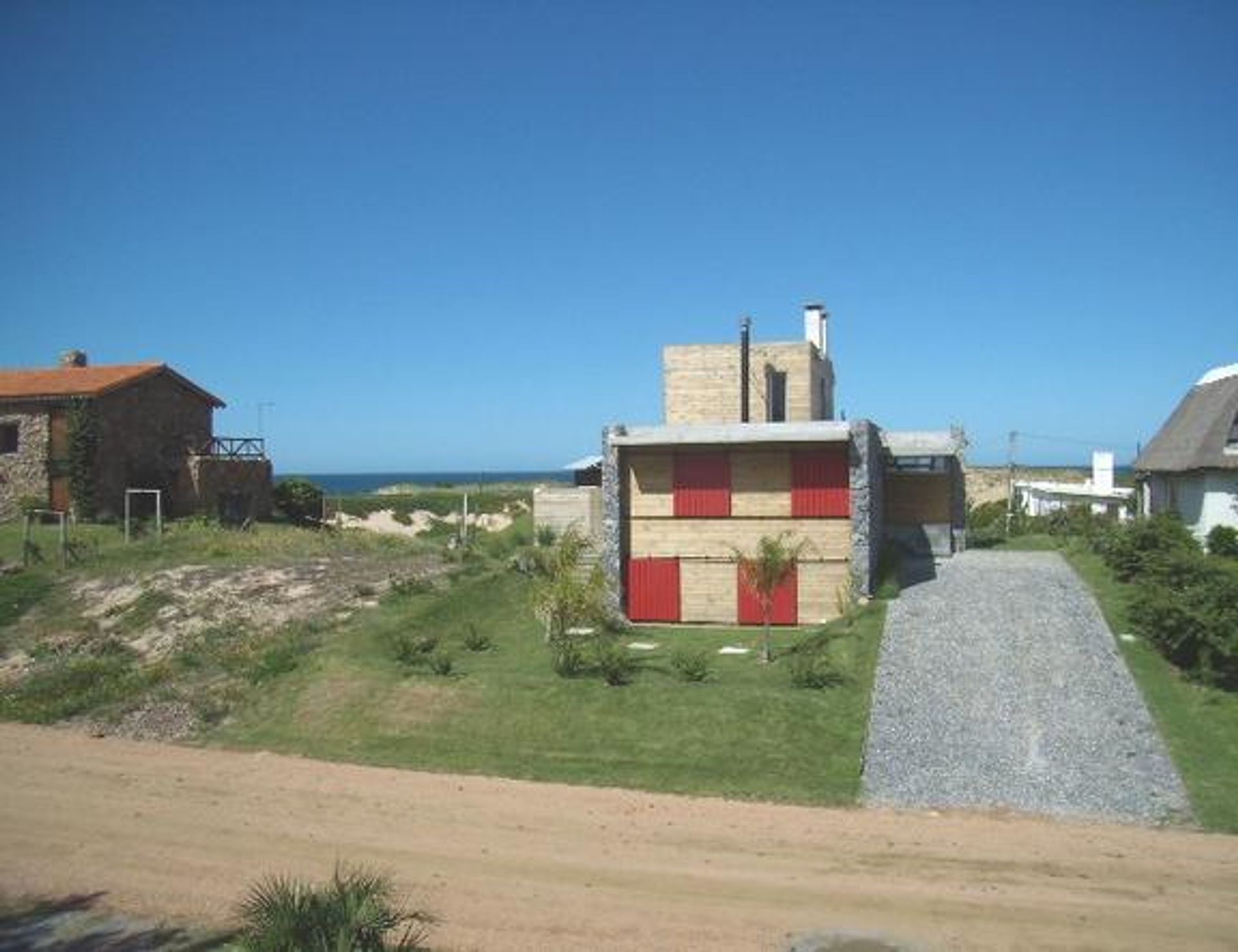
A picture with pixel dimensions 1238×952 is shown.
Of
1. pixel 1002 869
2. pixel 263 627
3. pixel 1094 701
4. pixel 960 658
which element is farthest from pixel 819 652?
pixel 263 627

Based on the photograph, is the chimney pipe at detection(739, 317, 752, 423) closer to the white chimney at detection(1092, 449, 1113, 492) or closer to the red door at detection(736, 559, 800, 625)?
the red door at detection(736, 559, 800, 625)

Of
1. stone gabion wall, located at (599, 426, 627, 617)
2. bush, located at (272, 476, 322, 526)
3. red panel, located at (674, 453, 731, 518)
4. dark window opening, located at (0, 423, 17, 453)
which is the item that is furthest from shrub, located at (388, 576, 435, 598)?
dark window opening, located at (0, 423, 17, 453)

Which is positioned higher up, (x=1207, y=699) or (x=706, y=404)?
(x=706, y=404)

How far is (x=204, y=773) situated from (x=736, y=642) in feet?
40.0

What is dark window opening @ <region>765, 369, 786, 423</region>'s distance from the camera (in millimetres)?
35500

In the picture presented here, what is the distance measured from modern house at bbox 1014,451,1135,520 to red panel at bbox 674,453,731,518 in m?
25.7

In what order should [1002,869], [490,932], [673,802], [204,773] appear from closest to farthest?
[490,932], [1002,869], [673,802], [204,773]

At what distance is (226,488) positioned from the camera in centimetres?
4534

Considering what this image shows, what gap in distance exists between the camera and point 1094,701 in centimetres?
1916

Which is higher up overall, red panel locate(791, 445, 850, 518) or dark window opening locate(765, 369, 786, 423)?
dark window opening locate(765, 369, 786, 423)

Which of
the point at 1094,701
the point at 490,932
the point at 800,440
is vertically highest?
the point at 800,440

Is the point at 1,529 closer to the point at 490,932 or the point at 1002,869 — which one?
the point at 490,932

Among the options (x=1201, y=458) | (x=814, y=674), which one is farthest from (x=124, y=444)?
(x=1201, y=458)

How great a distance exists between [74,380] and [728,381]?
27961 mm
